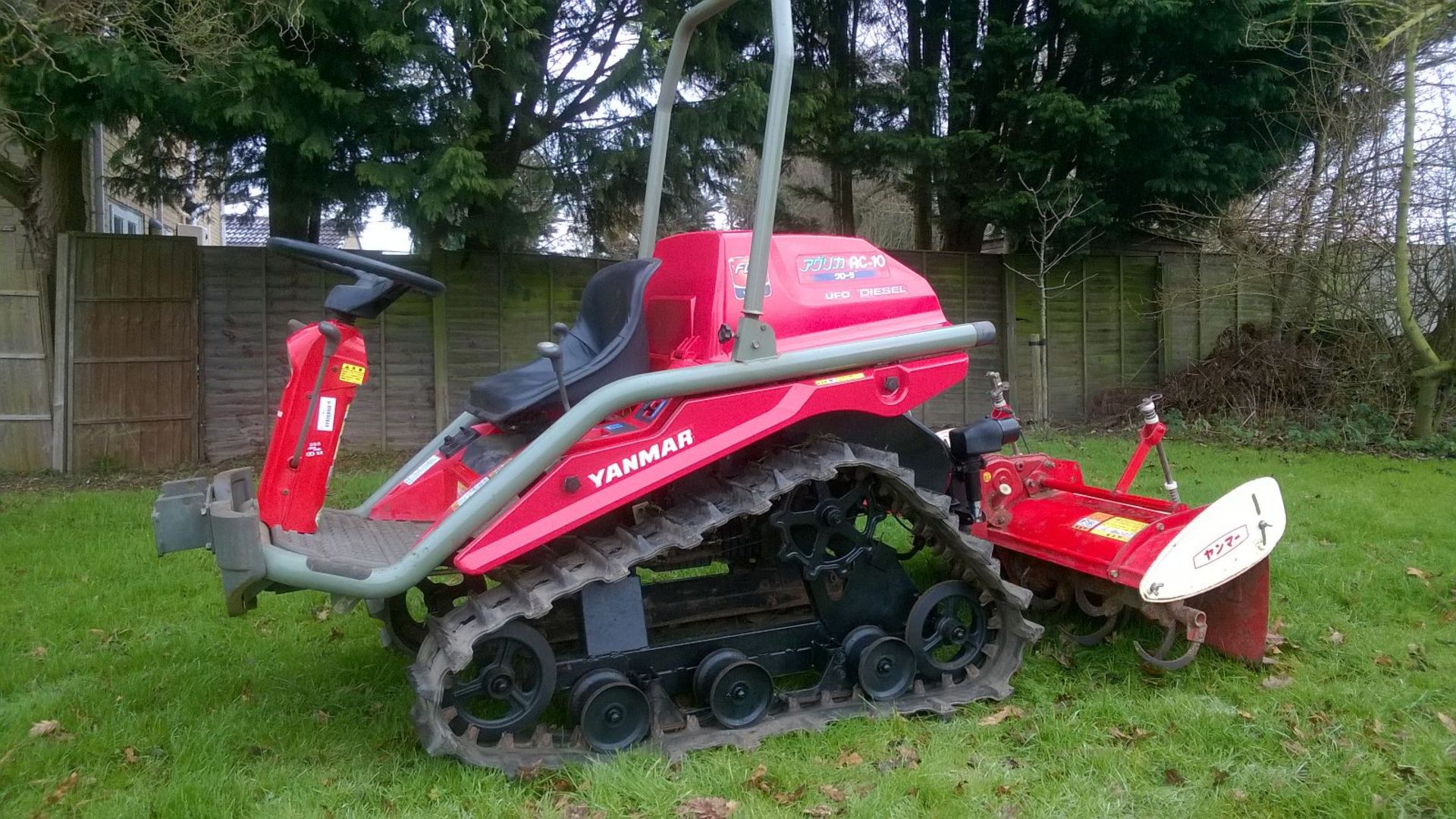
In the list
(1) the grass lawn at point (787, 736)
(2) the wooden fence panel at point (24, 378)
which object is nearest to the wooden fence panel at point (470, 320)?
(2) the wooden fence panel at point (24, 378)

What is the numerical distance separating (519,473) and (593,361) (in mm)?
632

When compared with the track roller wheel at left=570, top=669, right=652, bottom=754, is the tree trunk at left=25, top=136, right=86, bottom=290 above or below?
above

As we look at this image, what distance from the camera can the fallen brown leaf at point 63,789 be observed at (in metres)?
3.20

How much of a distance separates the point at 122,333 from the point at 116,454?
1.08m

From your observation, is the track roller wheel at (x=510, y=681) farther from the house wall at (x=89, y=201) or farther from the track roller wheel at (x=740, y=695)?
the house wall at (x=89, y=201)

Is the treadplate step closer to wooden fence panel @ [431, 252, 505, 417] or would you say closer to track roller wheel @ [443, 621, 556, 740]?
track roller wheel @ [443, 621, 556, 740]

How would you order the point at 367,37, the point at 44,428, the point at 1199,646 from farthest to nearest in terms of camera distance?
the point at 44,428 → the point at 367,37 → the point at 1199,646

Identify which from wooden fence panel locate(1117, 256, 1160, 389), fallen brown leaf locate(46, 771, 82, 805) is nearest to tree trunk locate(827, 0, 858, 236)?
wooden fence panel locate(1117, 256, 1160, 389)

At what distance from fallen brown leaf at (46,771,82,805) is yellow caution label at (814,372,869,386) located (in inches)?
109

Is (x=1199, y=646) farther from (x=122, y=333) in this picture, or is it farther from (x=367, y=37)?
(x=122, y=333)

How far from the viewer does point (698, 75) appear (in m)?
9.45

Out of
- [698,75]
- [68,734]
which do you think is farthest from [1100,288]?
[68,734]

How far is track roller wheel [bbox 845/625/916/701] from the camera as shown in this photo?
378 cm

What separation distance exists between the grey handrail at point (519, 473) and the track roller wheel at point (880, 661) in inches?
41.8
